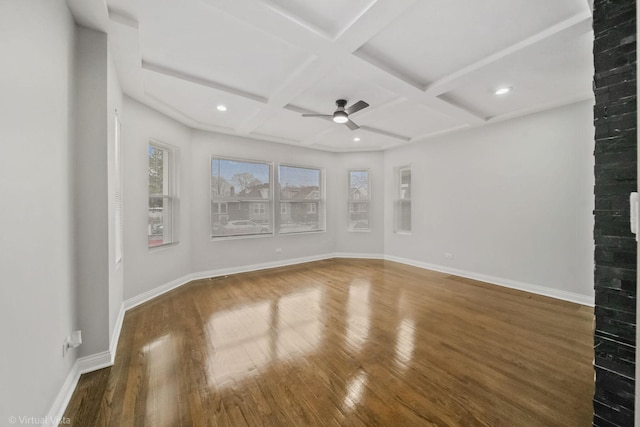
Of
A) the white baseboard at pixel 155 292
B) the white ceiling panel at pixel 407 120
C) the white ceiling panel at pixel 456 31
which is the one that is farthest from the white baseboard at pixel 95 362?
the white ceiling panel at pixel 407 120

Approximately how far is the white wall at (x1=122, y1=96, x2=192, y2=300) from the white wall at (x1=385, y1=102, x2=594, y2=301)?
4.78m

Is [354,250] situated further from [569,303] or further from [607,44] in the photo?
[607,44]

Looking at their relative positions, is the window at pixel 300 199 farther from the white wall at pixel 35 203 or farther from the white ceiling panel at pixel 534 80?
the white wall at pixel 35 203

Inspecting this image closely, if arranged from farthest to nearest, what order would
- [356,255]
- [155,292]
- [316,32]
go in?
[356,255], [155,292], [316,32]

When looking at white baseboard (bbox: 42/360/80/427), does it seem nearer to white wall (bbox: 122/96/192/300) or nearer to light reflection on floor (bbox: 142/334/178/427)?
light reflection on floor (bbox: 142/334/178/427)

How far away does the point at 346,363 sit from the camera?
6.43 ft

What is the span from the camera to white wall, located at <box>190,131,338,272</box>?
4344mm

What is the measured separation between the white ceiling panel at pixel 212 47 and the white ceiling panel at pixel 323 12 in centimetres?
33

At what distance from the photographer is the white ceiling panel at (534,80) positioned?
2240mm

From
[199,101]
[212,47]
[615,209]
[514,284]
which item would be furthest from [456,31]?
[514,284]

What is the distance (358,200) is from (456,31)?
14.0 feet

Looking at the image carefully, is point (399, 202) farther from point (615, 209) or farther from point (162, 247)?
point (162, 247)

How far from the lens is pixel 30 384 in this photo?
47.0 inches

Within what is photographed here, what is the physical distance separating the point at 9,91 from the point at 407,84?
3066 mm
